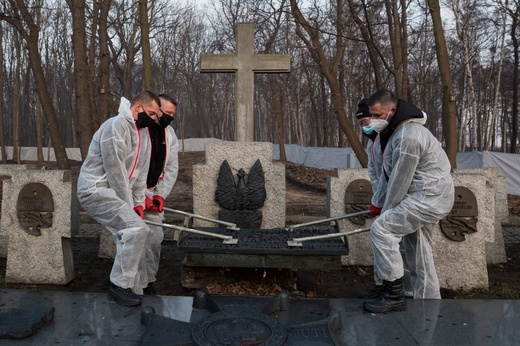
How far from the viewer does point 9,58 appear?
39.6 meters

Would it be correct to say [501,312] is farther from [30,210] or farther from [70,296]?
[30,210]

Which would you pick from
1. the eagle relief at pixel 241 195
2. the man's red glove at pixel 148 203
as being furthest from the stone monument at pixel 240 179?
the man's red glove at pixel 148 203

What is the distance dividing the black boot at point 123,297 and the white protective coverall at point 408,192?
2005 mm

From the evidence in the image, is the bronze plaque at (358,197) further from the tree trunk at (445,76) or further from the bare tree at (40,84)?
the bare tree at (40,84)

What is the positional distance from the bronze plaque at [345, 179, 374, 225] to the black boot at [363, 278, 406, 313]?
Result: 8.42 ft

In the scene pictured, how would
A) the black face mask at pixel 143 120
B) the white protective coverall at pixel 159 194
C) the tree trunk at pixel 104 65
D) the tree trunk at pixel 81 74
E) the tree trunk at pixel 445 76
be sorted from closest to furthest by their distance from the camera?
the black face mask at pixel 143 120
the white protective coverall at pixel 159 194
the tree trunk at pixel 445 76
the tree trunk at pixel 81 74
the tree trunk at pixel 104 65

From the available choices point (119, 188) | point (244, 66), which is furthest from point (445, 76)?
point (119, 188)

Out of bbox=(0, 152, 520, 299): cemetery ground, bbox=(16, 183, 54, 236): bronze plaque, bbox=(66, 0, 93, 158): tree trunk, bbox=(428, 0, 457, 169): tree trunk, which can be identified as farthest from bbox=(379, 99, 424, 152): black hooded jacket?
bbox=(66, 0, 93, 158): tree trunk

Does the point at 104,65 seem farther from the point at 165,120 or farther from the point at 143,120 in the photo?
the point at 143,120

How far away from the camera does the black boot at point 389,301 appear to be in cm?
356

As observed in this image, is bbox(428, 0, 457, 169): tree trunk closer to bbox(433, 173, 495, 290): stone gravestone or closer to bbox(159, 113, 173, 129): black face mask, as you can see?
bbox(433, 173, 495, 290): stone gravestone

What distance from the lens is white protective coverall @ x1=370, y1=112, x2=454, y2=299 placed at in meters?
3.75

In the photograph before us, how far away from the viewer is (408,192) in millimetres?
3941

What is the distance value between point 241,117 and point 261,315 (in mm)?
3899
